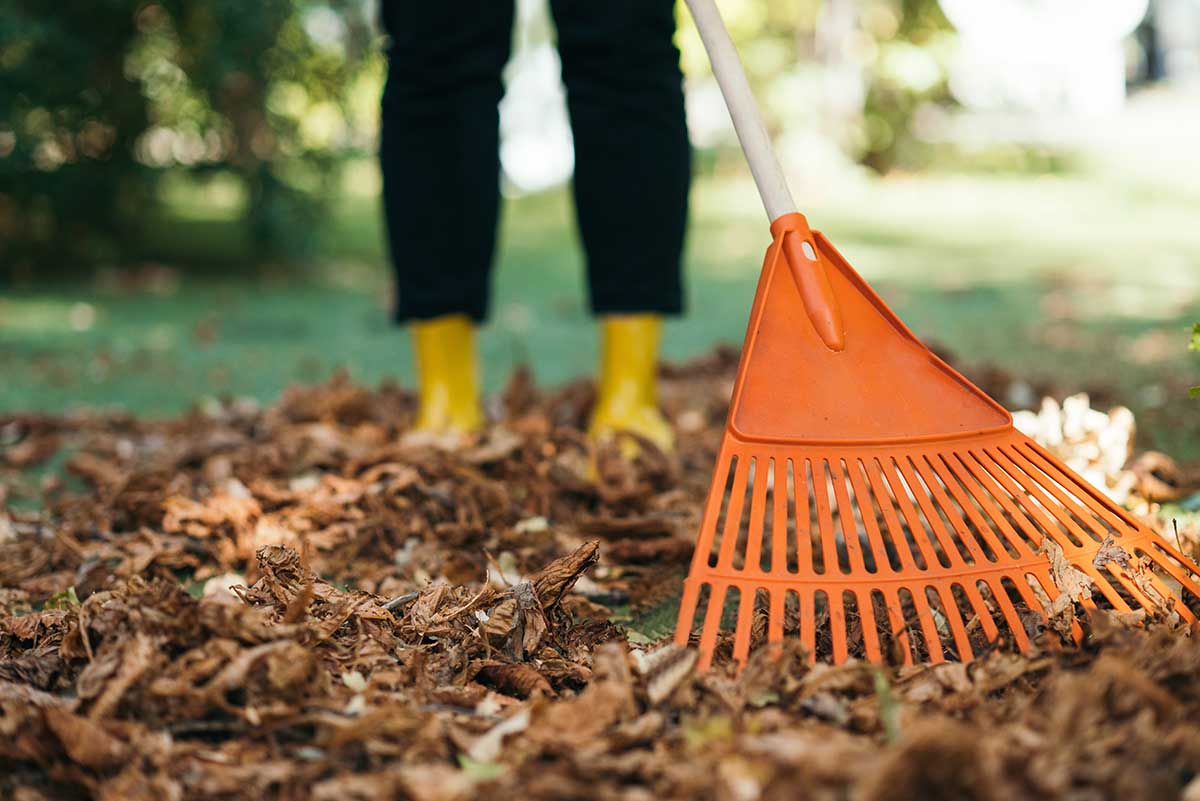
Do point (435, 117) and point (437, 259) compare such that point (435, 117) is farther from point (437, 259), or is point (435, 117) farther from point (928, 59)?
point (928, 59)

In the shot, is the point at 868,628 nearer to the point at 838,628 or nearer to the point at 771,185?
the point at 838,628

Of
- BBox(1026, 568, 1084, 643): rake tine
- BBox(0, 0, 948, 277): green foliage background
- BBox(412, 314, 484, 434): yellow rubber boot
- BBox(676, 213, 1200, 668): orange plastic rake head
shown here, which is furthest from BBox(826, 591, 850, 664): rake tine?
BBox(0, 0, 948, 277): green foliage background

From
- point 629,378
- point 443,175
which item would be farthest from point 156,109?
point 629,378

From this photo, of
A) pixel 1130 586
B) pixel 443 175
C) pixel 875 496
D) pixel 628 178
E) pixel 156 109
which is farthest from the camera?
pixel 156 109

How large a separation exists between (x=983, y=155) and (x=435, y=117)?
937 centimetres

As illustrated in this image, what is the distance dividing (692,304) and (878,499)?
3.30 metres

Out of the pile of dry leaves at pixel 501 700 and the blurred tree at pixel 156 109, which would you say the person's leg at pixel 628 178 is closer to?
the pile of dry leaves at pixel 501 700

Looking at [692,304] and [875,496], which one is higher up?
[692,304]

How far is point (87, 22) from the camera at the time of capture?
504 cm

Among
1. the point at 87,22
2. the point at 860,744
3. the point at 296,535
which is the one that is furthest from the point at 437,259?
the point at 87,22

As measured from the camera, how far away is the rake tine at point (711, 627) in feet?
3.80

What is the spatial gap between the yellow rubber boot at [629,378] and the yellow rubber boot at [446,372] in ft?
0.92

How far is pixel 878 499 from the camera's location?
1286mm

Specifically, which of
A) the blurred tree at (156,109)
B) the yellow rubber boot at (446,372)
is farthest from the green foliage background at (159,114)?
the yellow rubber boot at (446,372)
